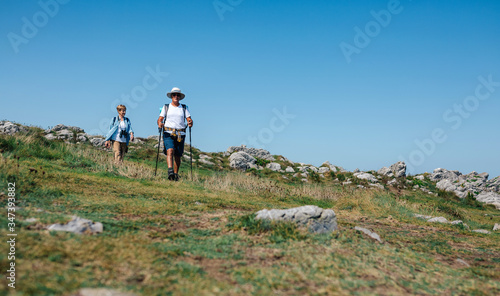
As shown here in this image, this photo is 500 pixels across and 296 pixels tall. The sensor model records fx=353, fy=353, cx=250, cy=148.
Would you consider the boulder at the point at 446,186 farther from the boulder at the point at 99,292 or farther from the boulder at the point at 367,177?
the boulder at the point at 99,292

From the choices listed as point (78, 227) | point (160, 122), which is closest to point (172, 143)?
point (160, 122)

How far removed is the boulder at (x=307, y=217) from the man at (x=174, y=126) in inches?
254

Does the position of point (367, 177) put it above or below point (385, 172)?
below

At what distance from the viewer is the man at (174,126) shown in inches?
454

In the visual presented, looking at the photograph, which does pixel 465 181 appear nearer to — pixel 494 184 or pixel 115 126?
pixel 494 184

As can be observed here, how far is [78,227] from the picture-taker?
14.2ft

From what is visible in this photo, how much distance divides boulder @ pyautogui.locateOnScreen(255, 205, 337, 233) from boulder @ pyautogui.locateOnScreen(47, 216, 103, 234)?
7.82ft

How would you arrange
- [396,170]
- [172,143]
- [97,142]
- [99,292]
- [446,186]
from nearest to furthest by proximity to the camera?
[99,292] → [172,143] → [97,142] → [446,186] → [396,170]

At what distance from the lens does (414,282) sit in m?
3.97

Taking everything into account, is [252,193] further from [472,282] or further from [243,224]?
[472,282]

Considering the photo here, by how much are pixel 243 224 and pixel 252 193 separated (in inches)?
259

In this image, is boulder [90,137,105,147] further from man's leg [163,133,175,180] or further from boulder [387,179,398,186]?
boulder [387,179,398,186]

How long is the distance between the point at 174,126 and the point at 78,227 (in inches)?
Result: 298

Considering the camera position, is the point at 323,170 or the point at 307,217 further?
the point at 323,170
